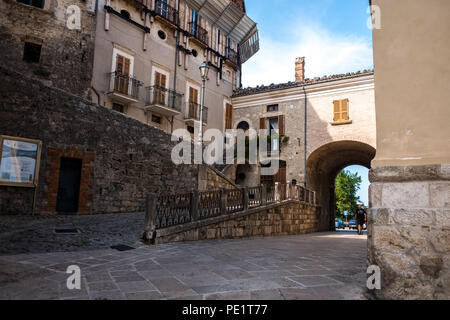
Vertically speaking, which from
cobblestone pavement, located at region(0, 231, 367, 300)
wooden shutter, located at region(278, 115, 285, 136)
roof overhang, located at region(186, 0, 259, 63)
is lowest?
cobblestone pavement, located at region(0, 231, 367, 300)

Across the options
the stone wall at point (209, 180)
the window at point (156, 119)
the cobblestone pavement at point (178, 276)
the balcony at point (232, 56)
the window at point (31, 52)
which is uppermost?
the balcony at point (232, 56)

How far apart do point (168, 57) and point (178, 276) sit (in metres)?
16.9

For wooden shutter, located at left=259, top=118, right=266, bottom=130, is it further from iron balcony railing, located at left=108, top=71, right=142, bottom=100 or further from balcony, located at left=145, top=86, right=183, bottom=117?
iron balcony railing, located at left=108, top=71, right=142, bottom=100

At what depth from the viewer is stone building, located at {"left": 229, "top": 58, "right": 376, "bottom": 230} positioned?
58.3ft

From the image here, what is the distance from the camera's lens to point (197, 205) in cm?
768

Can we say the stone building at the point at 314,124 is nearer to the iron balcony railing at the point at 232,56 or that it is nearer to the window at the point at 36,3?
the iron balcony railing at the point at 232,56

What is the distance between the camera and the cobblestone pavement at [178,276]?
2.86m

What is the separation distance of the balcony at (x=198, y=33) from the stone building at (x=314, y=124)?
14.9 feet

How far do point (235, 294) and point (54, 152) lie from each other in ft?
27.3

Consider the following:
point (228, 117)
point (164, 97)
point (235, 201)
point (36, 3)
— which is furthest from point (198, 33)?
point (235, 201)

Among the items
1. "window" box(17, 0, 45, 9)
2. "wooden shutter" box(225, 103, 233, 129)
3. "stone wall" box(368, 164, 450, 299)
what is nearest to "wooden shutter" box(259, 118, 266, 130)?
"wooden shutter" box(225, 103, 233, 129)

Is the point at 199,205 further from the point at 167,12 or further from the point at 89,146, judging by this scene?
the point at 167,12

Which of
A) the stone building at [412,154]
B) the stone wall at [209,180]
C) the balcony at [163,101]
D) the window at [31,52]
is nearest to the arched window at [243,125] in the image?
the balcony at [163,101]
